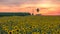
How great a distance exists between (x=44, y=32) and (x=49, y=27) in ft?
1.66

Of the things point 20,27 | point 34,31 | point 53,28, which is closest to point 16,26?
point 20,27

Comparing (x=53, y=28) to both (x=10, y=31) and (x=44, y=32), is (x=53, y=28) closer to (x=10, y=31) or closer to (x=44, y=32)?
(x=44, y=32)

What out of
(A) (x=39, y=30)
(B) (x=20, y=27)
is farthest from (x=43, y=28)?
(B) (x=20, y=27)

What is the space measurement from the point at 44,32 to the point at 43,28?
239mm

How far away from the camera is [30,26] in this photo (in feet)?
38.5

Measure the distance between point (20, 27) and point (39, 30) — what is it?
932mm

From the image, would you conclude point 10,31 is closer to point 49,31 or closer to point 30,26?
point 30,26

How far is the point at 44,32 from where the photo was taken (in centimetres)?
1138

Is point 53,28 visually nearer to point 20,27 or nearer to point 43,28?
point 43,28

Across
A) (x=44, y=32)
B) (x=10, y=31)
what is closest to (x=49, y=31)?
(x=44, y=32)

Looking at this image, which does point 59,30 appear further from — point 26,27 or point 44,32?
point 26,27

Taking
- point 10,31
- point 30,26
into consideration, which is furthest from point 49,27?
point 10,31

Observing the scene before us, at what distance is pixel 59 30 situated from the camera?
1164cm

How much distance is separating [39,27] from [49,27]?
1.66ft
